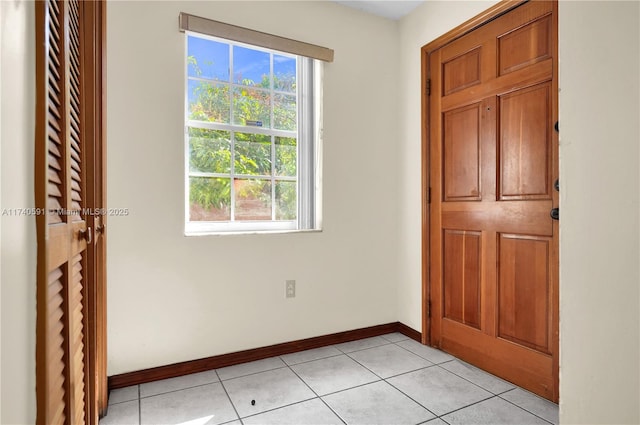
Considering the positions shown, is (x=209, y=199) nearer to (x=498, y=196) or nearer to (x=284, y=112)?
(x=284, y=112)

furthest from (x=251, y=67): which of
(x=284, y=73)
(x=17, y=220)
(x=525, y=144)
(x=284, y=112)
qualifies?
(x=17, y=220)

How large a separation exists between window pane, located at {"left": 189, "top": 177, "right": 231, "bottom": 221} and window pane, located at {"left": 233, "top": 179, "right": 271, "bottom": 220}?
65 mm

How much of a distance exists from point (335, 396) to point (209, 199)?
4.38ft

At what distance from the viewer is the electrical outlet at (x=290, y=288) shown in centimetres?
248

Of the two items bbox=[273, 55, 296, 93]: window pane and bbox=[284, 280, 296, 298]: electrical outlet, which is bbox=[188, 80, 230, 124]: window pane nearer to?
bbox=[273, 55, 296, 93]: window pane

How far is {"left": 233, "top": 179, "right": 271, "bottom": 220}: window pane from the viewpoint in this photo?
2.42 m

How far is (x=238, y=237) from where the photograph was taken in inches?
91.7

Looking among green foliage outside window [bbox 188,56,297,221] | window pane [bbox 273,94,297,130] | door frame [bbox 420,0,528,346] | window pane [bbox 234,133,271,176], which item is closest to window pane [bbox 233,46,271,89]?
green foliage outside window [bbox 188,56,297,221]

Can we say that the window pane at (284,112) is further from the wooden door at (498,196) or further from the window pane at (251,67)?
the wooden door at (498,196)

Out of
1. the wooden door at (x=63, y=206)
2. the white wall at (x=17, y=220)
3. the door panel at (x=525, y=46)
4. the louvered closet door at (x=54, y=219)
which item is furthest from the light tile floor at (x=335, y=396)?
the door panel at (x=525, y=46)

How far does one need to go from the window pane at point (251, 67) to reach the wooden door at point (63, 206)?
41.1 inches

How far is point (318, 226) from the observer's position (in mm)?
2627

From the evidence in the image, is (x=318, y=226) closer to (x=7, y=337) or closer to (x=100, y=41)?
(x=100, y=41)

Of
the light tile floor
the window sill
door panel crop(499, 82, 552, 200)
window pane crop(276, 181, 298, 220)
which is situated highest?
door panel crop(499, 82, 552, 200)
